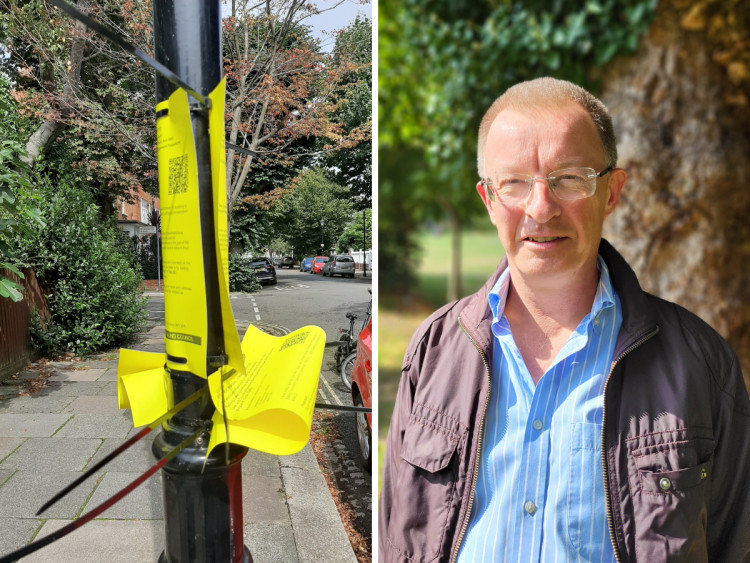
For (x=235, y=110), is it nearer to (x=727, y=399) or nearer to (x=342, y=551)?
(x=342, y=551)

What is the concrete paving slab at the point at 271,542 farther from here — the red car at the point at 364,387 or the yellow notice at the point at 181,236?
the yellow notice at the point at 181,236

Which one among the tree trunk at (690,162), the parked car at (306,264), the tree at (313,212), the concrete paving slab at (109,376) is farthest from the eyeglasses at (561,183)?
the parked car at (306,264)

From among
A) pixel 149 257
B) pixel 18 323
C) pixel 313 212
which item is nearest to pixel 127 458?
pixel 18 323

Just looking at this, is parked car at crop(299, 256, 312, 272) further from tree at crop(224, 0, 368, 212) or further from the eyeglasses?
the eyeglasses

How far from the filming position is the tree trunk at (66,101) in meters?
7.36

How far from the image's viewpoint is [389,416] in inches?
59.8

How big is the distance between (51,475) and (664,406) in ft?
12.8

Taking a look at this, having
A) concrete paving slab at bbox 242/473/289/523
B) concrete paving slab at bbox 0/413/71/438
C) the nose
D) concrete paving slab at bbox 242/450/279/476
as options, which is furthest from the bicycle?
the nose

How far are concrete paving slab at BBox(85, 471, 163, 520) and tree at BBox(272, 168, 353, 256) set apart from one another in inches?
228

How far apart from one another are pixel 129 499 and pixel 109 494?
5.4 inches

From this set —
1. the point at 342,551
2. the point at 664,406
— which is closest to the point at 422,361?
the point at 664,406

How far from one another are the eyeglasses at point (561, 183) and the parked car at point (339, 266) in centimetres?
1819

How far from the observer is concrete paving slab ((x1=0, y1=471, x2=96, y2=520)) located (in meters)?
3.27

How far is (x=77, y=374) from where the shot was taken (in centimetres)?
638
